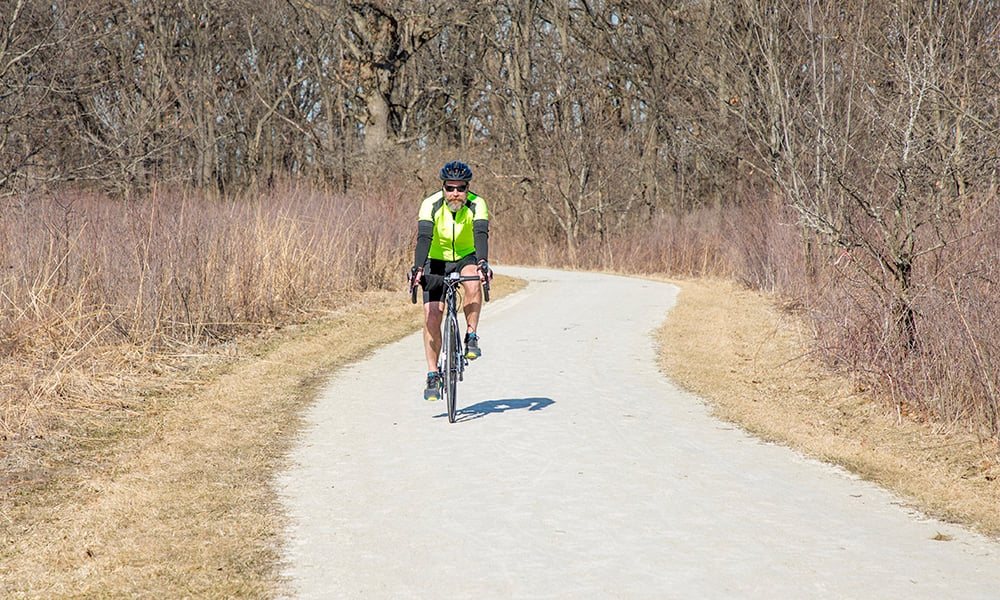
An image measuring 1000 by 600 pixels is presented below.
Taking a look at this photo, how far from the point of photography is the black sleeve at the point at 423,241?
8734mm

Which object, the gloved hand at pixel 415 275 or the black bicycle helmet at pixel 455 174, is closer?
the gloved hand at pixel 415 275

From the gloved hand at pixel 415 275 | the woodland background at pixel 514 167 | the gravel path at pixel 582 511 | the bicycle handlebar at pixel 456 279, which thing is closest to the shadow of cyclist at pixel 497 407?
the gravel path at pixel 582 511

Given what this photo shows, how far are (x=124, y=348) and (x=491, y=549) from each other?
24.3ft

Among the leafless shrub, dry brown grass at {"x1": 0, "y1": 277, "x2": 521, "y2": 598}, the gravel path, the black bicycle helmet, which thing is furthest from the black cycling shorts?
the leafless shrub

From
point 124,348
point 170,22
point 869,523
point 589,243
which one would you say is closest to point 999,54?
point 869,523

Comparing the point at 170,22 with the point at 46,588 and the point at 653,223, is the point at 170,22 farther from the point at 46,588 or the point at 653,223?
the point at 46,588

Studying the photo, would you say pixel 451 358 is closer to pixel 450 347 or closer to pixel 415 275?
pixel 450 347

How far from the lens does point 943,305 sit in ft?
31.4

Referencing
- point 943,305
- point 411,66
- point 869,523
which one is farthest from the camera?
point 411,66

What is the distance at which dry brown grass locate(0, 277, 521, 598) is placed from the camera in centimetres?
517

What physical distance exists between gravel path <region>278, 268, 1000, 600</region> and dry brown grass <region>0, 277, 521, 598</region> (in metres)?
0.24

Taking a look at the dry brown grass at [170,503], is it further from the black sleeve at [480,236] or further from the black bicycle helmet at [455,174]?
the black bicycle helmet at [455,174]

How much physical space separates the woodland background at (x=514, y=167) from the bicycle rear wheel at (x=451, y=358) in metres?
3.22

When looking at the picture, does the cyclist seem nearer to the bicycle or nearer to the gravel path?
the bicycle
